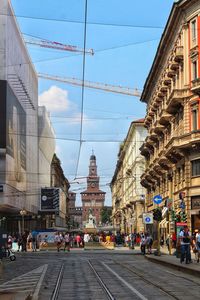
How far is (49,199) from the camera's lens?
9625cm

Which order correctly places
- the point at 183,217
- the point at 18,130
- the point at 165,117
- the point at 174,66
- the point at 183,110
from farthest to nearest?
A: 1. the point at 18,130
2. the point at 165,117
3. the point at 174,66
4. the point at 183,110
5. the point at 183,217

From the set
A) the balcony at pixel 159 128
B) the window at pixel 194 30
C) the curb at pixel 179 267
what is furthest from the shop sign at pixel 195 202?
the balcony at pixel 159 128

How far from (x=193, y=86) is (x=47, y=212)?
2178 inches

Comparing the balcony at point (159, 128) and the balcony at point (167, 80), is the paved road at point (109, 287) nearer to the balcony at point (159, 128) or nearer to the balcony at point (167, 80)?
the balcony at point (167, 80)

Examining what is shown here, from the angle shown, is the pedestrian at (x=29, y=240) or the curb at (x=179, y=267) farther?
the pedestrian at (x=29, y=240)

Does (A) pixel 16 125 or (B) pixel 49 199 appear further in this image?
(B) pixel 49 199

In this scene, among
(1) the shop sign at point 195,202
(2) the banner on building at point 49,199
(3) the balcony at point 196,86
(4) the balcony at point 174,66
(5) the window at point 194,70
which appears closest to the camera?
(3) the balcony at point 196,86

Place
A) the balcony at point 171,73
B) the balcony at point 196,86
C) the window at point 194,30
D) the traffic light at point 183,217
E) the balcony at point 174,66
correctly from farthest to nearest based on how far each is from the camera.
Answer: the balcony at point 171,73, the balcony at point 174,66, the window at point 194,30, the balcony at point 196,86, the traffic light at point 183,217

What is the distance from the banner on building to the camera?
9575cm

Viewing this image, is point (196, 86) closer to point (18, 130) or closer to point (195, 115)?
point (195, 115)

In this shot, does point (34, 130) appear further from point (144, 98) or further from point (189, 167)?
point (189, 167)

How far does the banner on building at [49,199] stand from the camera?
95.8m

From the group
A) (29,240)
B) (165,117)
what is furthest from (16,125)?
(165,117)

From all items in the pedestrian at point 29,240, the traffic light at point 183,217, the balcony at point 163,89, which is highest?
the balcony at point 163,89
